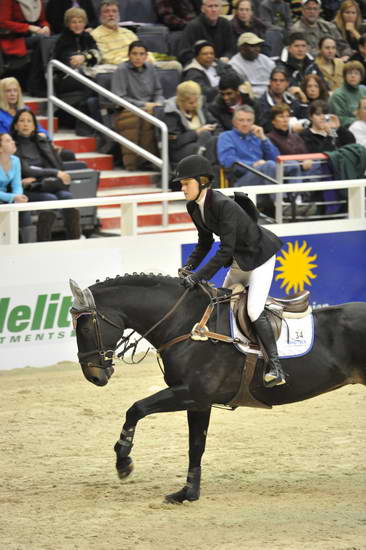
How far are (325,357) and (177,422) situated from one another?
2131mm

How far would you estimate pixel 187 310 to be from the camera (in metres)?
7.38

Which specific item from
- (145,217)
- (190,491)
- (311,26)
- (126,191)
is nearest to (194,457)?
(190,491)

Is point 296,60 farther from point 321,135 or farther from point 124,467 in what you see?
point 124,467

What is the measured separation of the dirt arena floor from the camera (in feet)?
22.4

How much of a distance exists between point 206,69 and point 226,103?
1071mm

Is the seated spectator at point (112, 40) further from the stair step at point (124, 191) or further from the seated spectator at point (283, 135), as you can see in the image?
the seated spectator at point (283, 135)

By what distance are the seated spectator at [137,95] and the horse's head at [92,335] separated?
681cm

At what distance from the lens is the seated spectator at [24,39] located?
548 inches

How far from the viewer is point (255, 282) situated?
7.55 meters

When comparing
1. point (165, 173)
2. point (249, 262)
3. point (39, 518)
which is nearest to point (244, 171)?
point (165, 173)

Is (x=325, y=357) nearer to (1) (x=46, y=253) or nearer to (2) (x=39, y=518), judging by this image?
(2) (x=39, y=518)

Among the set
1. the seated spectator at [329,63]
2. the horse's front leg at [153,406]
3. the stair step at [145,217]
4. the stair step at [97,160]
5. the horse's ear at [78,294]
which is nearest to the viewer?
the horse's ear at [78,294]

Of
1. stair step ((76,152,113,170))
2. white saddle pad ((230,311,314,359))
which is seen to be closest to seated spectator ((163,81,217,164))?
stair step ((76,152,113,170))

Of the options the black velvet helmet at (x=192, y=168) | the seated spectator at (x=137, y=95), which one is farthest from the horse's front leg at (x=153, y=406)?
the seated spectator at (x=137, y=95)
